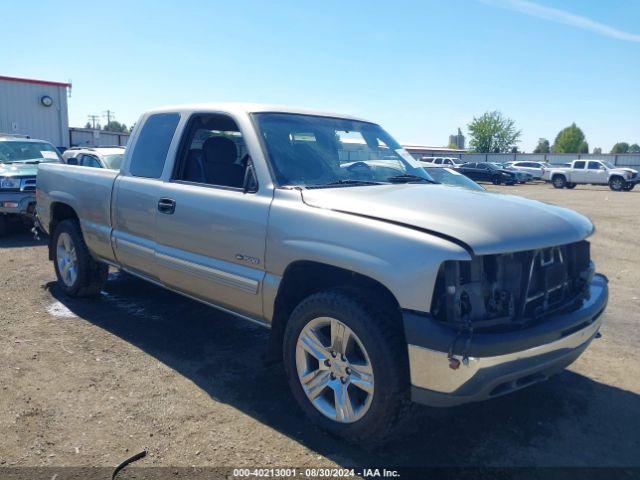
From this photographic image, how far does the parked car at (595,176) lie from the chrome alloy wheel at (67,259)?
107 feet

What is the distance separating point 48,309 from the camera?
5.39 meters

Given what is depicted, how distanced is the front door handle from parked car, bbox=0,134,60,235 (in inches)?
206

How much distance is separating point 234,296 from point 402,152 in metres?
1.92

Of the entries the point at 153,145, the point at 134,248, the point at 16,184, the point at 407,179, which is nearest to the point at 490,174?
the point at 16,184

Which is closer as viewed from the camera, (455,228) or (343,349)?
(455,228)

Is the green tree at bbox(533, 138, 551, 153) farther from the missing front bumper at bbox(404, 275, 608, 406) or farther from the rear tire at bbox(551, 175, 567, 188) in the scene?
the missing front bumper at bbox(404, 275, 608, 406)

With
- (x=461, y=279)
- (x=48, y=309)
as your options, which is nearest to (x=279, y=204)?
(x=461, y=279)

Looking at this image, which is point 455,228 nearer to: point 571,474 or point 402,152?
point 571,474

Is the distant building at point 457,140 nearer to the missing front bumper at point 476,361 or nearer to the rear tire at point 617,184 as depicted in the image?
the rear tire at point 617,184

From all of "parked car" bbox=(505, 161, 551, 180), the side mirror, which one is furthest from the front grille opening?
"parked car" bbox=(505, 161, 551, 180)

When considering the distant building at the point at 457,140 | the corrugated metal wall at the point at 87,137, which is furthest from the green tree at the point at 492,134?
the corrugated metal wall at the point at 87,137

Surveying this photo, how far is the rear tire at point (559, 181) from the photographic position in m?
33.4

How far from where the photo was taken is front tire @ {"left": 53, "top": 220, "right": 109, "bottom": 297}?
5461 millimetres

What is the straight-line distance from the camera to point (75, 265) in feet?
18.4
